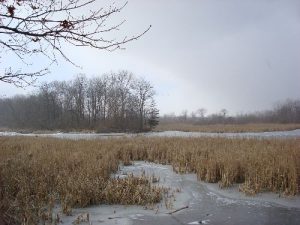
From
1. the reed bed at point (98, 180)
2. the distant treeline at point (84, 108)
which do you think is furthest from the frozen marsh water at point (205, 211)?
the distant treeline at point (84, 108)

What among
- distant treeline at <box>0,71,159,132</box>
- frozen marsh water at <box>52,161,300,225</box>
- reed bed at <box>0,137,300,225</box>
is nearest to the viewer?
frozen marsh water at <box>52,161,300,225</box>

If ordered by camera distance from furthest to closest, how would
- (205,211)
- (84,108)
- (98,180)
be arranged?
(84,108), (98,180), (205,211)

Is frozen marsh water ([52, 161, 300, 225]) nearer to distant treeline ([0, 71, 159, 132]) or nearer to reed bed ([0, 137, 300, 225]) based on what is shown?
reed bed ([0, 137, 300, 225])

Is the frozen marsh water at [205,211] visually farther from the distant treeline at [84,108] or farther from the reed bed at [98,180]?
the distant treeline at [84,108]

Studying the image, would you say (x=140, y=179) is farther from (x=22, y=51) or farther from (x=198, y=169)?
(x=22, y=51)

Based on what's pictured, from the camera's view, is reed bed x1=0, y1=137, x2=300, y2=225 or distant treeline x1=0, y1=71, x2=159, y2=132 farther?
distant treeline x1=0, y1=71, x2=159, y2=132

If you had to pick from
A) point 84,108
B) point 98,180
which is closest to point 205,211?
point 98,180

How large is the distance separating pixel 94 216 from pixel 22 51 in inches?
127

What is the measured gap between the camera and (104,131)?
56406mm

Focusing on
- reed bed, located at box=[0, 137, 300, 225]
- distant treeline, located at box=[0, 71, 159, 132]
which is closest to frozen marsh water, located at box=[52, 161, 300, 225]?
reed bed, located at box=[0, 137, 300, 225]

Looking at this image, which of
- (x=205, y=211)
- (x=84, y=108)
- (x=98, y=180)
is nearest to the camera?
(x=205, y=211)

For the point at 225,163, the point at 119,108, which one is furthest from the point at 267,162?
the point at 119,108

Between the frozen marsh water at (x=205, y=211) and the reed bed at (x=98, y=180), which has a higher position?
the reed bed at (x=98, y=180)

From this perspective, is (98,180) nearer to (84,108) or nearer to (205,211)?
(205,211)
